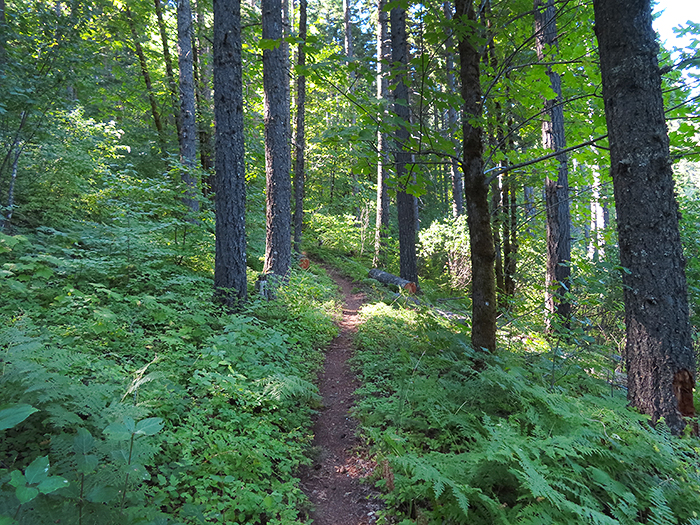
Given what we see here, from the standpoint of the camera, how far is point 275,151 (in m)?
8.27

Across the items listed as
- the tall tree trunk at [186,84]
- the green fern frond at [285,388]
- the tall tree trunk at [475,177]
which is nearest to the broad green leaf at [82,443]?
the green fern frond at [285,388]

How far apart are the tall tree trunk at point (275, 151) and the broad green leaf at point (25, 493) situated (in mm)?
6712

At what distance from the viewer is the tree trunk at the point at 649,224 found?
8.19 ft

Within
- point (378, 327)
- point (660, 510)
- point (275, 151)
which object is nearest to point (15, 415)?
point (660, 510)

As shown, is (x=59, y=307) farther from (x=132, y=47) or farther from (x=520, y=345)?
(x=132, y=47)

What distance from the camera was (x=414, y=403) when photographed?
12.3 ft

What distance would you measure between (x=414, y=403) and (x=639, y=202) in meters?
2.71

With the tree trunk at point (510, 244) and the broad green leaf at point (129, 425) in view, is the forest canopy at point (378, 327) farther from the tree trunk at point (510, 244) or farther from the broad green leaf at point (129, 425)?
the tree trunk at point (510, 244)

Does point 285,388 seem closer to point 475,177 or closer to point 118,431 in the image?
point 118,431

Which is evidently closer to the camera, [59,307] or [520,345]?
[59,307]

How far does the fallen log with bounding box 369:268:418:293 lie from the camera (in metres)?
10.3

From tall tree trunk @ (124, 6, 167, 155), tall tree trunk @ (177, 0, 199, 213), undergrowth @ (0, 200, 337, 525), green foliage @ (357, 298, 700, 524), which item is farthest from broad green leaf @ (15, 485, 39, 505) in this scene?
tall tree trunk @ (124, 6, 167, 155)

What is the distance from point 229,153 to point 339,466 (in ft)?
17.0

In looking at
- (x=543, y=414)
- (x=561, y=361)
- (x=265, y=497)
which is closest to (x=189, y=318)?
(x=265, y=497)
